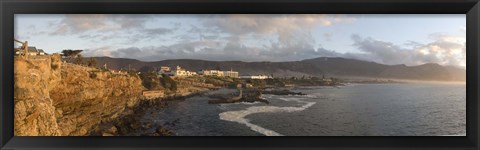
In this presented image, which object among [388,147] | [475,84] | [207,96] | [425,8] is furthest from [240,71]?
[475,84]

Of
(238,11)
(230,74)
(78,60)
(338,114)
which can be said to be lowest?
(338,114)

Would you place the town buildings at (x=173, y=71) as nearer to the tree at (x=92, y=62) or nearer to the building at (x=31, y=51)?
the tree at (x=92, y=62)

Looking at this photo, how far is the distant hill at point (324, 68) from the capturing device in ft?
8.64

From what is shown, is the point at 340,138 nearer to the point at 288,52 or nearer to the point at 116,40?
the point at 288,52

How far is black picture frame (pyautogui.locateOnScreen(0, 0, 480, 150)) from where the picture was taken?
7.93ft

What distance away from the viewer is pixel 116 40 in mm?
2631

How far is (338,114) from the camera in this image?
8.74 ft

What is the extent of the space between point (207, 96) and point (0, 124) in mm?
1431

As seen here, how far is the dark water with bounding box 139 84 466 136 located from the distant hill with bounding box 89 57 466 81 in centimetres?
9

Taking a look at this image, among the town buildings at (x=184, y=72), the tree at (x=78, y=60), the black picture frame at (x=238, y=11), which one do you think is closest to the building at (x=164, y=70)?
the town buildings at (x=184, y=72)

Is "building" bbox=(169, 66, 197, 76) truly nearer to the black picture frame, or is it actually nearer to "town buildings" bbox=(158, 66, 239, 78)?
"town buildings" bbox=(158, 66, 239, 78)

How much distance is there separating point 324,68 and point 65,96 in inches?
76.1

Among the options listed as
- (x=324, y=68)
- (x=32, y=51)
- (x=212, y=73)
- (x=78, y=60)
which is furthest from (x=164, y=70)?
(x=324, y=68)

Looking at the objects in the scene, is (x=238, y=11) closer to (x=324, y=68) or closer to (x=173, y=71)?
(x=173, y=71)
